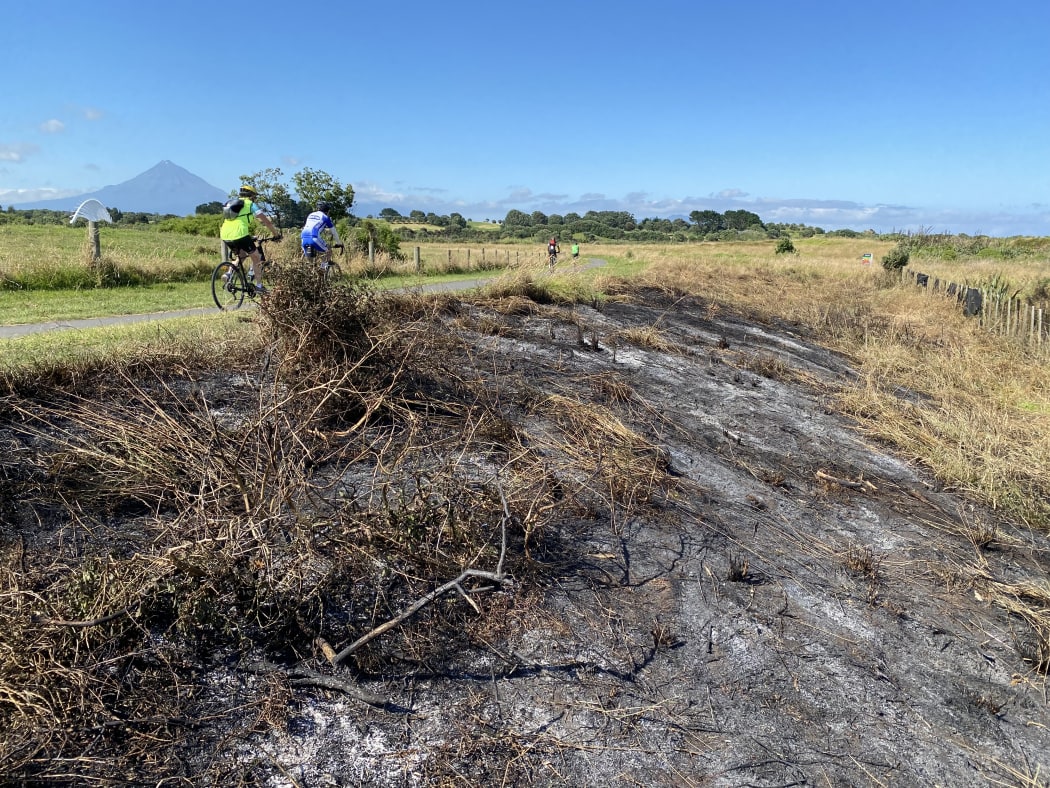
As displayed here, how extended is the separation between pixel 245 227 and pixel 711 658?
7753mm

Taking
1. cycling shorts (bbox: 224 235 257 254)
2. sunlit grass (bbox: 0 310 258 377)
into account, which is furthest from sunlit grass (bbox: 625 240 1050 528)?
cycling shorts (bbox: 224 235 257 254)

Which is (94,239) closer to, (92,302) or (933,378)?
(92,302)

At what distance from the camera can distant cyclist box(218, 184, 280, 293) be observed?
8641mm

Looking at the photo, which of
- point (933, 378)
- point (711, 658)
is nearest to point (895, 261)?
point (933, 378)

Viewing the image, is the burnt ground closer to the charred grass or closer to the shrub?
the charred grass

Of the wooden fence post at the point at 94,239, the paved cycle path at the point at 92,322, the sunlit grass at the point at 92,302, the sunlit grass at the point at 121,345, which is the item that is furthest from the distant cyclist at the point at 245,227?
the wooden fence post at the point at 94,239

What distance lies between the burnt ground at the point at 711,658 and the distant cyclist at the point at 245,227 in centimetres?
414

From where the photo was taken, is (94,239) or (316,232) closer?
(316,232)

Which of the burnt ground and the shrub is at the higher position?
the shrub

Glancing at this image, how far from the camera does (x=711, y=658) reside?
3.36 meters

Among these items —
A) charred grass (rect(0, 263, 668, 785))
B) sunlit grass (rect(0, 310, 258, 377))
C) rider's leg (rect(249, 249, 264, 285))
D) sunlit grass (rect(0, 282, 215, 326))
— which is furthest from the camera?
sunlit grass (rect(0, 282, 215, 326))

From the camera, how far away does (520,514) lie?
4027 mm

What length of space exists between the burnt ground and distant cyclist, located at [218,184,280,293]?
4140mm

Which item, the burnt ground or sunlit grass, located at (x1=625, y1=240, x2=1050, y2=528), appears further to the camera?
sunlit grass, located at (x1=625, y1=240, x2=1050, y2=528)
